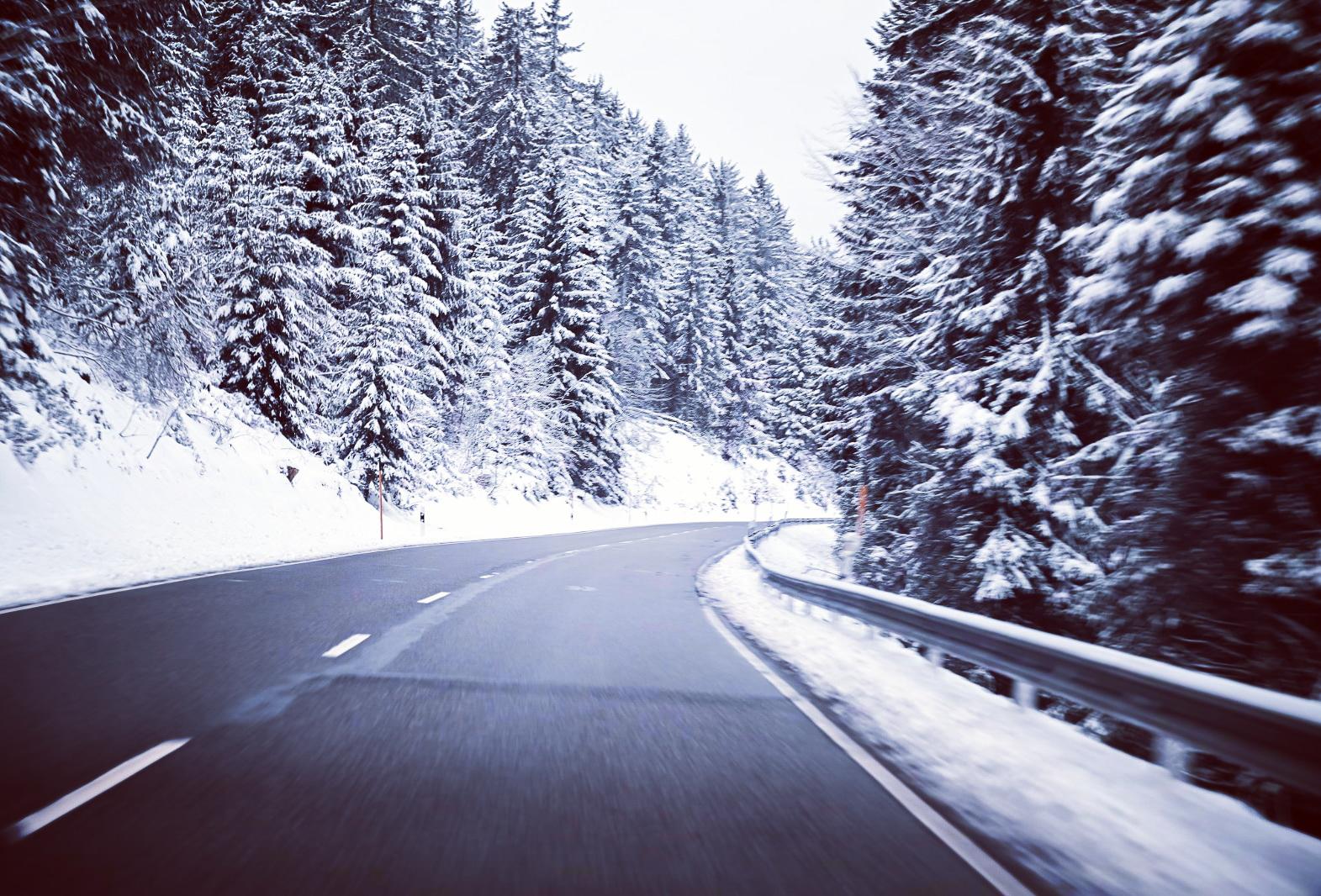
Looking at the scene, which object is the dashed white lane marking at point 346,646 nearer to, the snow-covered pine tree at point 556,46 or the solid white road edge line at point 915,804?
the solid white road edge line at point 915,804

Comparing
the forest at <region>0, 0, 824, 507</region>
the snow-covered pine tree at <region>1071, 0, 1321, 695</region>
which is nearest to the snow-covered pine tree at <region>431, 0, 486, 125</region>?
the forest at <region>0, 0, 824, 507</region>

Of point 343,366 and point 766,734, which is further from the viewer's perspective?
point 343,366

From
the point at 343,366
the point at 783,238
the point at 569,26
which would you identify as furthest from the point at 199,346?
the point at 783,238

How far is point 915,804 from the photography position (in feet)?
14.3

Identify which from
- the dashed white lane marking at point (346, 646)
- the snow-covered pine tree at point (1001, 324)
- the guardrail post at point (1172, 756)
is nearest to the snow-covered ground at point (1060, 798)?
the guardrail post at point (1172, 756)

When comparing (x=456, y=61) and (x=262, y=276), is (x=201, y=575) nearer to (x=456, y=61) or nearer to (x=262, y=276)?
(x=262, y=276)

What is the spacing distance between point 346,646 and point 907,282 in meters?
12.2

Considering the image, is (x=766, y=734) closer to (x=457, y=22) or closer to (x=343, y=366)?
(x=343, y=366)

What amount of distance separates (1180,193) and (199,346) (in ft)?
66.5

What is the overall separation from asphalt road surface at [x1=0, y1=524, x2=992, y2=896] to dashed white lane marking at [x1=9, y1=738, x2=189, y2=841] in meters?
0.02

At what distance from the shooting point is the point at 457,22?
2288 inches

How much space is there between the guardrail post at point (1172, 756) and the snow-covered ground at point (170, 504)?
438 inches

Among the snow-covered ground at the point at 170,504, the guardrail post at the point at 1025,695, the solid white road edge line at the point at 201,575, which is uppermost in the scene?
the snow-covered ground at the point at 170,504

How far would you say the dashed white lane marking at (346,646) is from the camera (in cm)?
767
